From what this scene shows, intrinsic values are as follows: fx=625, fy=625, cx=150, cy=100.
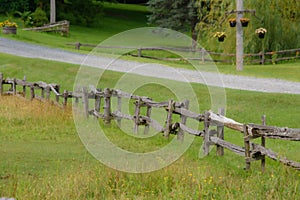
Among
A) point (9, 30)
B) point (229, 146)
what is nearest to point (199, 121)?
point (229, 146)

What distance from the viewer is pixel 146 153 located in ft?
45.5

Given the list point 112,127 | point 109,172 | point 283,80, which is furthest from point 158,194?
point 283,80

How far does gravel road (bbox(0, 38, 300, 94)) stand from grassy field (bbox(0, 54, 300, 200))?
2.16 meters

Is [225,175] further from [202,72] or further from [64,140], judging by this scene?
[202,72]

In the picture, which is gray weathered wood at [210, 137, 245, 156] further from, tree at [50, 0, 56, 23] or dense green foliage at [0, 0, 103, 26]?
dense green foliage at [0, 0, 103, 26]

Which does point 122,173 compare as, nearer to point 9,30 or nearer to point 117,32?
point 9,30

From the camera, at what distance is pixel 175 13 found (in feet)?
157

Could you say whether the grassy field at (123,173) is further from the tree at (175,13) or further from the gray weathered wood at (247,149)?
the tree at (175,13)

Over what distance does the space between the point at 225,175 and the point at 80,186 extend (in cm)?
273

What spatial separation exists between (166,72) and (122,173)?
57.4 ft

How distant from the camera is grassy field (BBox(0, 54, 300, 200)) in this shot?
32.0 feet

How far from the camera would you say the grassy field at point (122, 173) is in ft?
32.0

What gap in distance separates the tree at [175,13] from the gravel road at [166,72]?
13.0 metres

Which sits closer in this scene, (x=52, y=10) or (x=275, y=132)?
(x=275, y=132)
